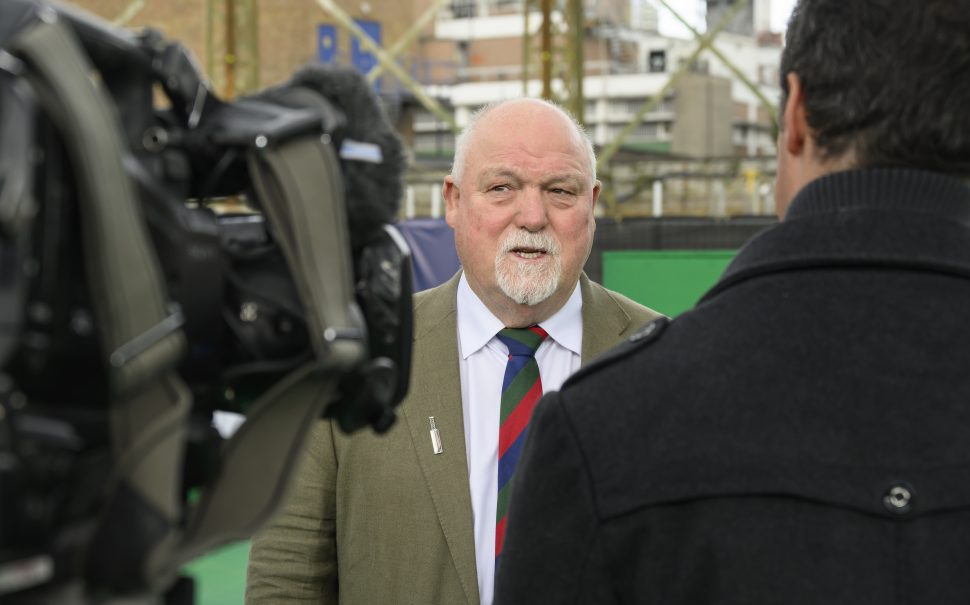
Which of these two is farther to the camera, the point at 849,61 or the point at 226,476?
the point at 849,61

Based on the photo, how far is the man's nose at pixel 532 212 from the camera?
2850 mm

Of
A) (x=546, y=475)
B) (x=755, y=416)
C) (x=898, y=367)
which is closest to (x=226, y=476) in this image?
(x=546, y=475)

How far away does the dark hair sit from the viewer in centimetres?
133

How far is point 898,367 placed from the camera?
136cm

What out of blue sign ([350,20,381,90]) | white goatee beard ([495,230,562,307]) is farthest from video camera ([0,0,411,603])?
blue sign ([350,20,381,90])

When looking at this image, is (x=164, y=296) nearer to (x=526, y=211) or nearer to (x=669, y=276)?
(x=526, y=211)

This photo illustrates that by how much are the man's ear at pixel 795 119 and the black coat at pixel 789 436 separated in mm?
53

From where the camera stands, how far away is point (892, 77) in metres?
1.34

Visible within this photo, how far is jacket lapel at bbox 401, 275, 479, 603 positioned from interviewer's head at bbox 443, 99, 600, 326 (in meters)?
0.14

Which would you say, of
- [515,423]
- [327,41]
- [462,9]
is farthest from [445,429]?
[462,9]

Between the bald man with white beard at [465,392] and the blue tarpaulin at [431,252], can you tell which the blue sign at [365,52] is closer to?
the blue tarpaulin at [431,252]

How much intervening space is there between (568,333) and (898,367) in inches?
60.5

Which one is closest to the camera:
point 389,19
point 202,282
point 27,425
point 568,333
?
point 27,425

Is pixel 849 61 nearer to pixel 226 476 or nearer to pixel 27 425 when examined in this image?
pixel 226 476
